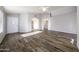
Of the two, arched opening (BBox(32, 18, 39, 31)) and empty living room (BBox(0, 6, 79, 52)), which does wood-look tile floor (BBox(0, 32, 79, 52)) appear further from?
arched opening (BBox(32, 18, 39, 31))

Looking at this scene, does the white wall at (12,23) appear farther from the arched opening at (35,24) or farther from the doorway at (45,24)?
the doorway at (45,24)

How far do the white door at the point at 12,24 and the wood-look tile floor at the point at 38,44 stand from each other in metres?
0.12

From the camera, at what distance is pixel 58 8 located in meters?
1.74

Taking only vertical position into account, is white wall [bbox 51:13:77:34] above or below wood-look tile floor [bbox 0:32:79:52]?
above

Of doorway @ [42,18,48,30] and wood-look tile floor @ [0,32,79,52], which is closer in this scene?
wood-look tile floor @ [0,32,79,52]

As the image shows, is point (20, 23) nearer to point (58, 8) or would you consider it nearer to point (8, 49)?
point (8, 49)

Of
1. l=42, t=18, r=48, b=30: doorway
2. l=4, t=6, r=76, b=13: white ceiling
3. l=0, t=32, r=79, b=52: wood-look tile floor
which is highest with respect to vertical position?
l=4, t=6, r=76, b=13: white ceiling

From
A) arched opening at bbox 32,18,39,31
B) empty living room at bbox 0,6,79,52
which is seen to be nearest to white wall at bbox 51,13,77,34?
empty living room at bbox 0,6,79,52

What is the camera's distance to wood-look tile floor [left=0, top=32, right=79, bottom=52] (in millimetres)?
1680

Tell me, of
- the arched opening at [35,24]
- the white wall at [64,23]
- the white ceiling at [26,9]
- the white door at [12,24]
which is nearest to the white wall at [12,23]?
the white door at [12,24]

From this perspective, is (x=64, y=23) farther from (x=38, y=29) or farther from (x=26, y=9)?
(x=26, y=9)

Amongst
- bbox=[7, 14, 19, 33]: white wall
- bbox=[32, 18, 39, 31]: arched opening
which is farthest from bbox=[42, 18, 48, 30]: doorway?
bbox=[7, 14, 19, 33]: white wall
